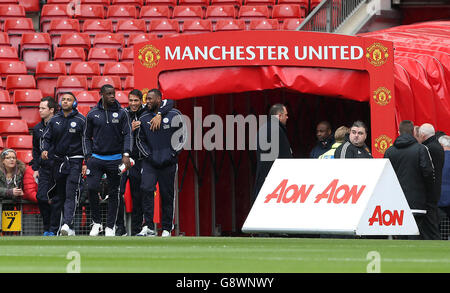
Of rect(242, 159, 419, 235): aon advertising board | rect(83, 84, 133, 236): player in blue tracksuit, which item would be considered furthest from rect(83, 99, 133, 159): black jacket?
rect(242, 159, 419, 235): aon advertising board

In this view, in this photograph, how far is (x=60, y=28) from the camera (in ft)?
69.6

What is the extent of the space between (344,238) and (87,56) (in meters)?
10.7

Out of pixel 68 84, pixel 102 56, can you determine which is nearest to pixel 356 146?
pixel 68 84

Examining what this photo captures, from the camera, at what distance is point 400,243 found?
10148 mm

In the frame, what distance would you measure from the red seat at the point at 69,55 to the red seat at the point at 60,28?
1017mm

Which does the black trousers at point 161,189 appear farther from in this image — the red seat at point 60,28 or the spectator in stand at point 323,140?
the red seat at point 60,28

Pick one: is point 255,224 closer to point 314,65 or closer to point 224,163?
point 314,65

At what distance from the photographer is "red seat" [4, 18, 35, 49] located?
2089cm

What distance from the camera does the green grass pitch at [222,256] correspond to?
714 cm

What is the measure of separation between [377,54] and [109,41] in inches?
325

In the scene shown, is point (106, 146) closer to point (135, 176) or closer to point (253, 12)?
point (135, 176)

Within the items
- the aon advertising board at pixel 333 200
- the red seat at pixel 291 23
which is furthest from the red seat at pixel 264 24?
the aon advertising board at pixel 333 200

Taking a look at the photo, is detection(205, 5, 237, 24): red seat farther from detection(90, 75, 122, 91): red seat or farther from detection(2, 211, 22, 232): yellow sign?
detection(2, 211, 22, 232): yellow sign

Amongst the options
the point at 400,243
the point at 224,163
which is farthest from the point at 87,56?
the point at 400,243
